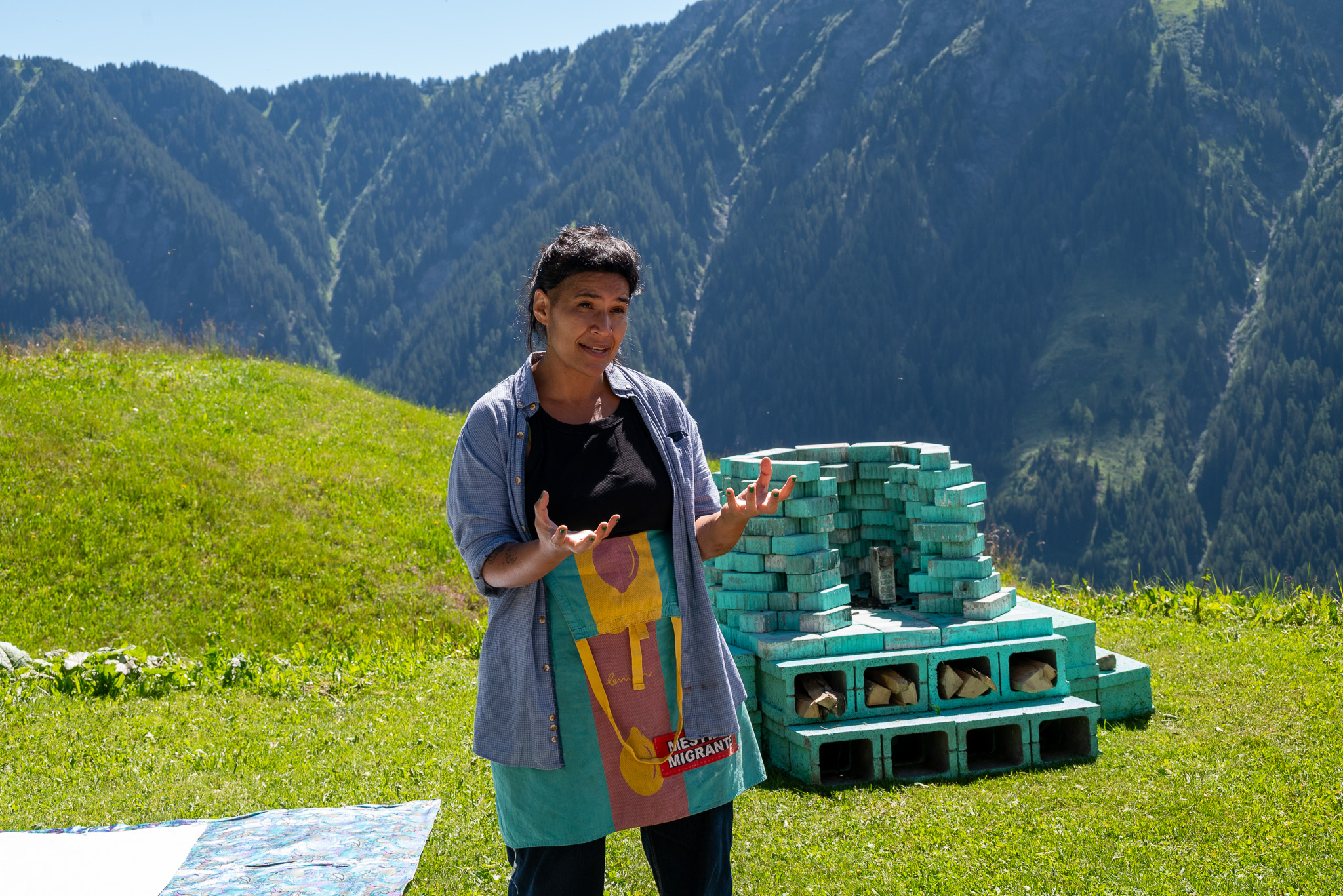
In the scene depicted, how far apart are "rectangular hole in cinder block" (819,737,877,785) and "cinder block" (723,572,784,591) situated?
31.6 inches

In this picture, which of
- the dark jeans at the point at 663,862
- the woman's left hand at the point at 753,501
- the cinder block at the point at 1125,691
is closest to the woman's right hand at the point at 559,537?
the woman's left hand at the point at 753,501

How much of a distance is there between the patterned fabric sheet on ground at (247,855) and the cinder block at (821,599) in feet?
6.44

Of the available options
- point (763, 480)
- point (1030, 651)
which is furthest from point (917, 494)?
point (763, 480)

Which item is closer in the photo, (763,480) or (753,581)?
(763,480)

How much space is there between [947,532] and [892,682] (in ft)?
2.69

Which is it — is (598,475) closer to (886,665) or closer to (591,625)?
(591,625)

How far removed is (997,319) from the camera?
13725 cm

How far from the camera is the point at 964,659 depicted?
4980 mm

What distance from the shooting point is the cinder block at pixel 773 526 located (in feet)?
16.1

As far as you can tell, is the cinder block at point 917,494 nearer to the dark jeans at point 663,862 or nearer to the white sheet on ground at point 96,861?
the dark jeans at point 663,862

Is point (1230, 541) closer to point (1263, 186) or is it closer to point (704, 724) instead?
point (1263, 186)

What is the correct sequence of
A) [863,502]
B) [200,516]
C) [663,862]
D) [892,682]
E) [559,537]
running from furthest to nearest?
[200,516], [863,502], [892,682], [663,862], [559,537]

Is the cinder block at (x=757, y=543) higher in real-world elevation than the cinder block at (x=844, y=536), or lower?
higher

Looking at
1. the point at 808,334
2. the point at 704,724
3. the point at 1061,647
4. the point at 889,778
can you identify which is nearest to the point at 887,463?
the point at 1061,647
